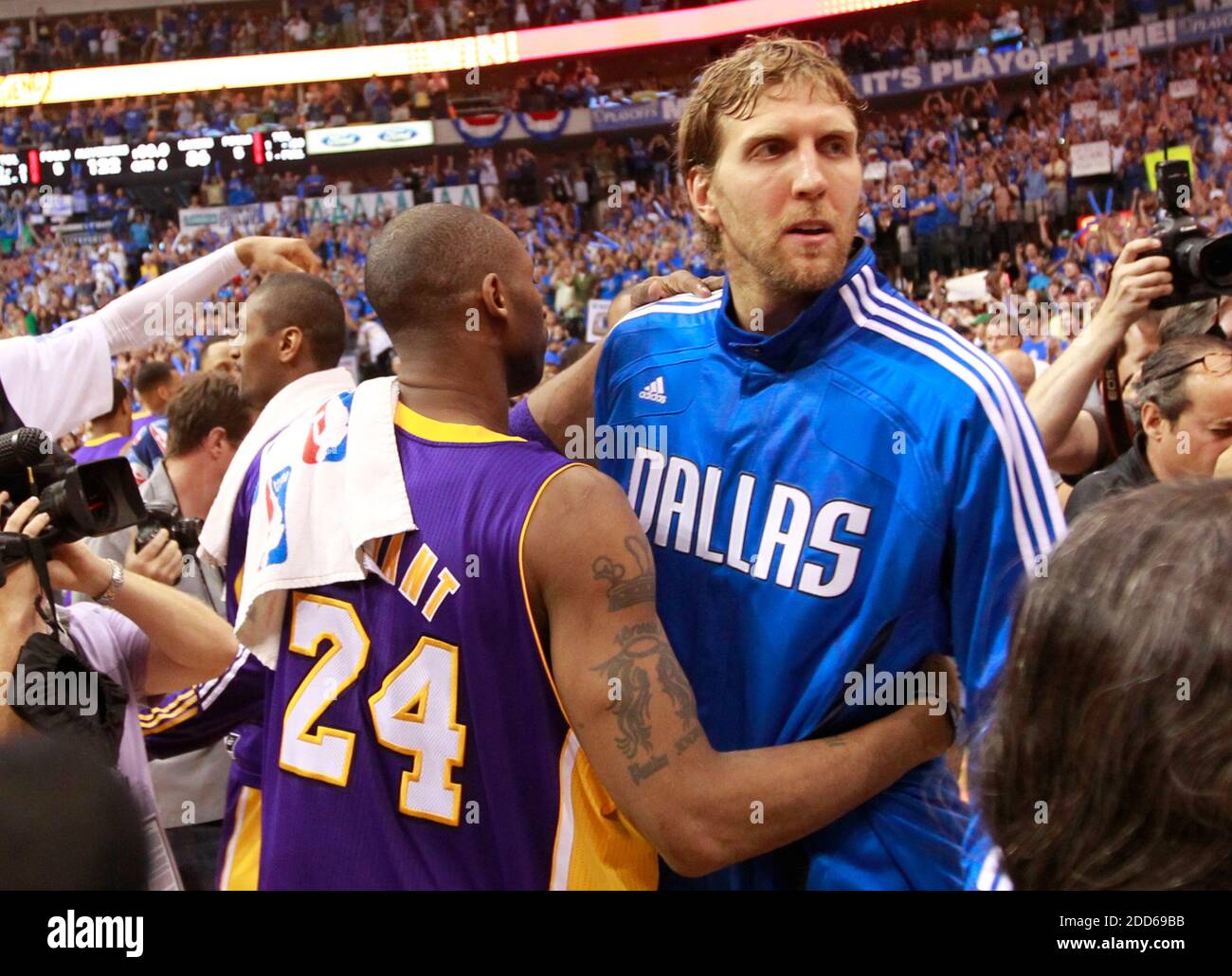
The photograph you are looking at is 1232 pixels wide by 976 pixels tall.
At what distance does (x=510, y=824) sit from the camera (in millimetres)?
1832

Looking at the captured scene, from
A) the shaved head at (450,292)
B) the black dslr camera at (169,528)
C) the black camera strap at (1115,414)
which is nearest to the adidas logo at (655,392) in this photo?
the shaved head at (450,292)

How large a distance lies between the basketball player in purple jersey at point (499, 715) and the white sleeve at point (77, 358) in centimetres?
164

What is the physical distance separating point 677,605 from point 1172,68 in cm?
1843

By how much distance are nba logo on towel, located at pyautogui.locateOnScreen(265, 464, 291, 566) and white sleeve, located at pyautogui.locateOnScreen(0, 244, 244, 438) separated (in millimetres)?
1451

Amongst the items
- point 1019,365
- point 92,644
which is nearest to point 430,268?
point 92,644

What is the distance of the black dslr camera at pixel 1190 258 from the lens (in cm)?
283

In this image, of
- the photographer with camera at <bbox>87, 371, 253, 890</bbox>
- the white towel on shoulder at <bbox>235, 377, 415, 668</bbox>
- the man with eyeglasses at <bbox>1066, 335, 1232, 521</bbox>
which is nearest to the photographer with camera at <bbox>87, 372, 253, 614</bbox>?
the photographer with camera at <bbox>87, 371, 253, 890</bbox>

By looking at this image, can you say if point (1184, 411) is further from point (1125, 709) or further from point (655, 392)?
point (1125, 709)

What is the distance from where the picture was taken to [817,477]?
192cm

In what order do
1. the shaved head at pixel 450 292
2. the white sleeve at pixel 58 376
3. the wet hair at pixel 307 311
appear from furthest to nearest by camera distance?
the white sleeve at pixel 58 376 → the wet hair at pixel 307 311 → the shaved head at pixel 450 292

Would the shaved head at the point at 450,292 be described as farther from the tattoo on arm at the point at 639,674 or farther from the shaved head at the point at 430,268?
the tattoo on arm at the point at 639,674

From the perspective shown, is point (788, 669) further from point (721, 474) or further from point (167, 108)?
point (167, 108)
